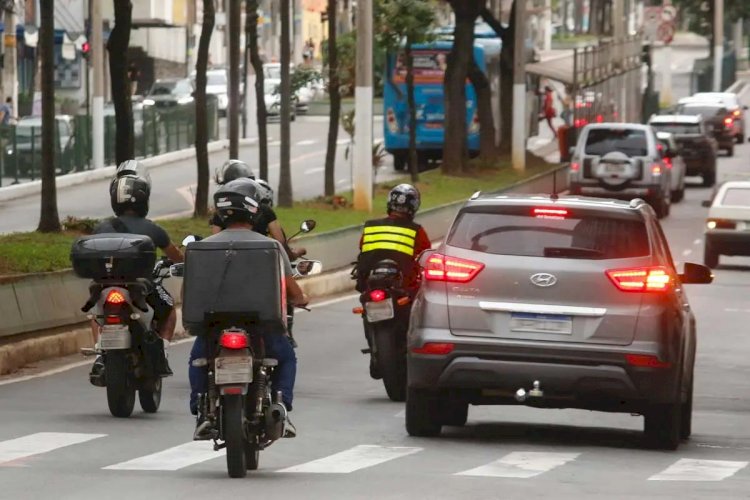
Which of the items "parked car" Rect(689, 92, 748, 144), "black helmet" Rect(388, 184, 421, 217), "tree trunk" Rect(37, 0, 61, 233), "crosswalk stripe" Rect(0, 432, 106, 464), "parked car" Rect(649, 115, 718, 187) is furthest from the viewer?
"parked car" Rect(689, 92, 748, 144)

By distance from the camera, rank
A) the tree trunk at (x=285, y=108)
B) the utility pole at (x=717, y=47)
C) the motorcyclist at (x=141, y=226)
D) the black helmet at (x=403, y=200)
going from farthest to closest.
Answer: the utility pole at (x=717, y=47) < the tree trunk at (x=285, y=108) < the black helmet at (x=403, y=200) < the motorcyclist at (x=141, y=226)

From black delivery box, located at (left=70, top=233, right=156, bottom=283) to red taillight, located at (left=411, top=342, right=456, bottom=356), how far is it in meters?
2.15

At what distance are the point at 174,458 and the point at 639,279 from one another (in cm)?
292

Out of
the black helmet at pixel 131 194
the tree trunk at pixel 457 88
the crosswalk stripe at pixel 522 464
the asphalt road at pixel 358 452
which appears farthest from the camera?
the tree trunk at pixel 457 88

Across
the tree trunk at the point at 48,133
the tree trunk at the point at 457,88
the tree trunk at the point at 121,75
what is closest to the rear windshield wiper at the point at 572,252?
the tree trunk at the point at 48,133

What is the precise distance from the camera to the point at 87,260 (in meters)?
14.0

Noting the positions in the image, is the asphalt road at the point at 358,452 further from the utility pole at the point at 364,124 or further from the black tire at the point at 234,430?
the utility pole at the point at 364,124

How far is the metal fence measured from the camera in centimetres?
4094

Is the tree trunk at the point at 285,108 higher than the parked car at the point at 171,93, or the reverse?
the tree trunk at the point at 285,108

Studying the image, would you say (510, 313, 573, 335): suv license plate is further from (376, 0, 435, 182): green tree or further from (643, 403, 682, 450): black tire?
(376, 0, 435, 182): green tree

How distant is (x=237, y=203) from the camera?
37.4ft

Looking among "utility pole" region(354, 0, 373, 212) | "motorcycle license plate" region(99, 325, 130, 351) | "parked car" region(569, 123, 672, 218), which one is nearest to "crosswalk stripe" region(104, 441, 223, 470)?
"motorcycle license plate" region(99, 325, 130, 351)

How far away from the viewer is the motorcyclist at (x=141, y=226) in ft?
48.1

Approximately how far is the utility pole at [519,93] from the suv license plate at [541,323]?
3727cm
